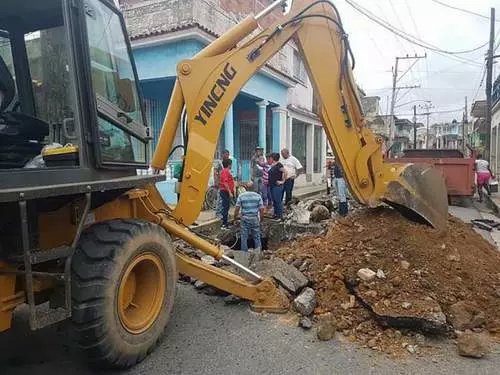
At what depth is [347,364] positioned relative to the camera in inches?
133

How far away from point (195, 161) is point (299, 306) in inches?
67.1

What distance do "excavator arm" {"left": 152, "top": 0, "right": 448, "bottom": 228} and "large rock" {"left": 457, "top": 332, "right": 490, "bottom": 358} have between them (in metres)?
1.67

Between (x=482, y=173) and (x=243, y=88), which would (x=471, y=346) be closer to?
(x=243, y=88)

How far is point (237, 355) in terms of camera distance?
351 centimetres

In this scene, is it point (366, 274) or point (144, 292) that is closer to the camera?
point (144, 292)

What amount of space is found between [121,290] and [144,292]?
488 mm

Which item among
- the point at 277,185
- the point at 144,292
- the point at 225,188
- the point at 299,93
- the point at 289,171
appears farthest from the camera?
the point at 299,93

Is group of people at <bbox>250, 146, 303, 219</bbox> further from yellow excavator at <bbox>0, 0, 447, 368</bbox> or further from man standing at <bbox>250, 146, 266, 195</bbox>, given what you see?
yellow excavator at <bbox>0, 0, 447, 368</bbox>

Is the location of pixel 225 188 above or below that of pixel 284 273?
above

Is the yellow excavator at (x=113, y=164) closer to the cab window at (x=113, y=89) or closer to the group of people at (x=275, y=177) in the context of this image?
the cab window at (x=113, y=89)

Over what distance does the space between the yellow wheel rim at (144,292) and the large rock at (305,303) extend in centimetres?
135

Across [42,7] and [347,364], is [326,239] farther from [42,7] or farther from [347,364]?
[42,7]

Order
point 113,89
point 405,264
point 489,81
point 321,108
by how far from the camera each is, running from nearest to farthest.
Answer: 1. point 113,89
2. point 405,264
3. point 321,108
4. point 489,81

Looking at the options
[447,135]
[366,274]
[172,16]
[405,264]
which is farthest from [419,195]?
[447,135]
